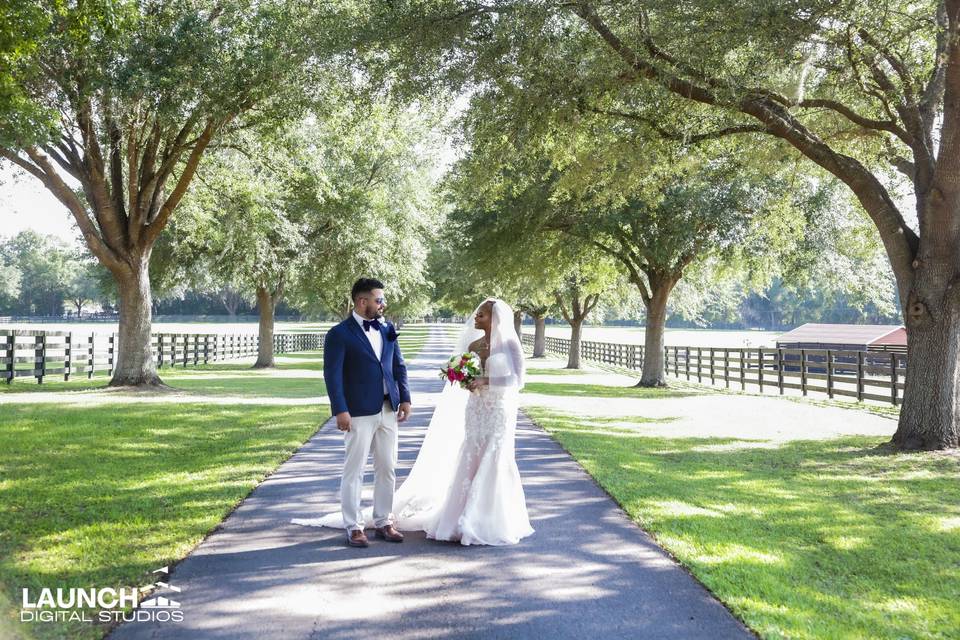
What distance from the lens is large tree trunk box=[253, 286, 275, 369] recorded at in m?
32.8

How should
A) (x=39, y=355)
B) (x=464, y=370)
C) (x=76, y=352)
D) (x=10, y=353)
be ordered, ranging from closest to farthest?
(x=464, y=370) < (x=10, y=353) < (x=39, y=355) < (x=76, y=352)

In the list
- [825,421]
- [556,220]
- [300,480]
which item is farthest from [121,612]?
[556,220]

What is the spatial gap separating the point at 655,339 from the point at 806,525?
60.3 feet

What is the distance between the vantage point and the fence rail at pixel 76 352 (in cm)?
2072

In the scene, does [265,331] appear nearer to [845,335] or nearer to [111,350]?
[111,350]

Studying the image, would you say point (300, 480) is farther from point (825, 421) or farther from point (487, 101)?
point (825, 421)

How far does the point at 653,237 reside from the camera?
830 inches

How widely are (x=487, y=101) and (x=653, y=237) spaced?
35.7 feet

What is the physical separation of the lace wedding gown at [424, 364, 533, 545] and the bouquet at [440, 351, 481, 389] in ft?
0.46

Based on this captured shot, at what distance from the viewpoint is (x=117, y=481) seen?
319 inches

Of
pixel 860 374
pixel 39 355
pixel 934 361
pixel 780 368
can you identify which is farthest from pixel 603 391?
pixel 39 355

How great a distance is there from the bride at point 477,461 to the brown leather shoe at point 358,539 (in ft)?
1.82

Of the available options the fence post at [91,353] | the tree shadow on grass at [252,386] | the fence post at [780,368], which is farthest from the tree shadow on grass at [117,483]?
the fence post at [780,368]

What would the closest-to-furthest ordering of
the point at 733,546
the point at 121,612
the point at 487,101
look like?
the point at 121,612
the point at 733,546
the point at 487,101
